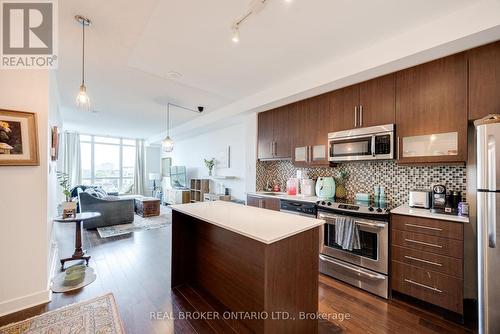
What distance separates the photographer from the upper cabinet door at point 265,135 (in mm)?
3979

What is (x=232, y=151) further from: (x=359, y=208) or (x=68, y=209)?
(x=359, y=208)

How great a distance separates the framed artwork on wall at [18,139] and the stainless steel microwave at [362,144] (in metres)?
3.49

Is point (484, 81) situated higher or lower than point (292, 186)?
higher

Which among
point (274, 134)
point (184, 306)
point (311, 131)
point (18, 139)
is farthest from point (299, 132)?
point (18, 139)

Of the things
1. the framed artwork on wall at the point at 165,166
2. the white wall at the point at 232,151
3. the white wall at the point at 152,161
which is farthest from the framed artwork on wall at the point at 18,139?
the white wall at the point at 152,161

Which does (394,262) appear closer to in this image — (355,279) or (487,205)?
(355,279)

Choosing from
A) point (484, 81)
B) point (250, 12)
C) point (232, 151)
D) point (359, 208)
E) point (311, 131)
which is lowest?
point (359, 208)

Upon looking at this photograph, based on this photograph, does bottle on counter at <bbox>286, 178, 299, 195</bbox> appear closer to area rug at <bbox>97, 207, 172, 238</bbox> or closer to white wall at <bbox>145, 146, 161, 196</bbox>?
area rug at <bbox>97, 207, 172, 238</bbox>

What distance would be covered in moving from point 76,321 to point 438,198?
146 inches

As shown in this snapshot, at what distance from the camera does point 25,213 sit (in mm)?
2123

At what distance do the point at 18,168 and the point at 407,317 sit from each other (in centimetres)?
405

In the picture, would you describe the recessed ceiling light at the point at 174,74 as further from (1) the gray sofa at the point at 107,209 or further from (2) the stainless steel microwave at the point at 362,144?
(1) the gray sofa at the point at 107,209

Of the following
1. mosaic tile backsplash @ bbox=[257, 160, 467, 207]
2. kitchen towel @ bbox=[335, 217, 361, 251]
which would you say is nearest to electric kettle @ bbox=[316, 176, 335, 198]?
mosaic tile backsplash @ bbox=[257, 160, 467, 207]

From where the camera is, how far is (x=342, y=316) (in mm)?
2004
